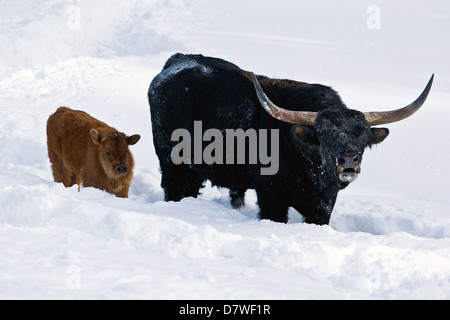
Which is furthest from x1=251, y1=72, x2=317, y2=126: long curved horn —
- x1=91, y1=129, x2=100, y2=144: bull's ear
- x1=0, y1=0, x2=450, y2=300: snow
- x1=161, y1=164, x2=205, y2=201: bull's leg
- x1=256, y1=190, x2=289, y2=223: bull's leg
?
x1=91, y1=129, x2=100, y2=144: bull's ear

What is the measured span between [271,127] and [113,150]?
6.47ft

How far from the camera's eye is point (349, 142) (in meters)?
5.70

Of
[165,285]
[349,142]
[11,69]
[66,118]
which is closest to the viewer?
[165,285]

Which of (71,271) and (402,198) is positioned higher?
(71,271)

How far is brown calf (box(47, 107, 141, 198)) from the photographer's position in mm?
7555

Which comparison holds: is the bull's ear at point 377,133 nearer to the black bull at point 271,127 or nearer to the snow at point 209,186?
the black bull at point 271,127

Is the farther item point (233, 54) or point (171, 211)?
point (233, 54)

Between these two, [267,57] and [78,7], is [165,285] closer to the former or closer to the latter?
[267,57]

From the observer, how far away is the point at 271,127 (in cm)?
652

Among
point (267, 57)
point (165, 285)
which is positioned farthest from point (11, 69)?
point (165, 285)

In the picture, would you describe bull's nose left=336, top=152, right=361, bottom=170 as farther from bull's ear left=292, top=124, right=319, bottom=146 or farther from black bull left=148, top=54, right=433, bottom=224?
bull's ear left=292, top=124, right=319, bottom=146

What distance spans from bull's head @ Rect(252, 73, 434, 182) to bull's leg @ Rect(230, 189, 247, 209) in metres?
1.93

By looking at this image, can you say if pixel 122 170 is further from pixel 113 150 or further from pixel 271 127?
pixel 271 127

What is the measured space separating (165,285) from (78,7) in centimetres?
1521
